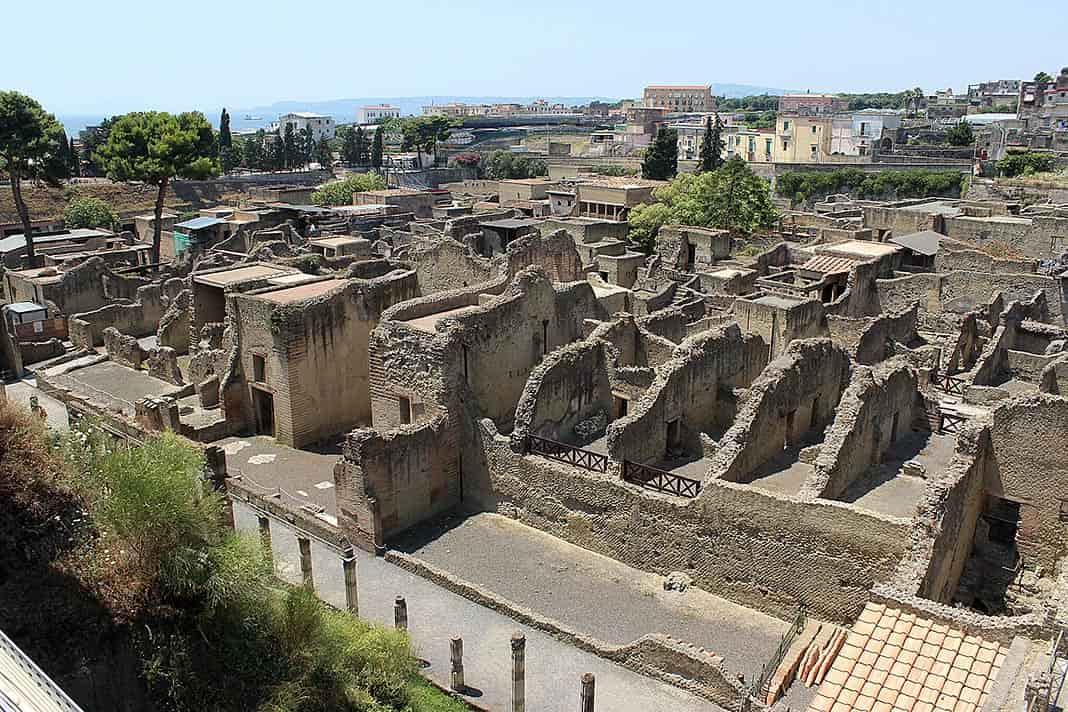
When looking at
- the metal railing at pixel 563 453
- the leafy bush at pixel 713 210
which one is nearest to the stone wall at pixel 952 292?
the leafy bush at pixel 713 210

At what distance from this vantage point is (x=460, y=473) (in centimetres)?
2306

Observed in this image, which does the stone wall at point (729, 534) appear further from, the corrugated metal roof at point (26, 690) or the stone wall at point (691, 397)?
the corrugated metal roof at point (26, 690)

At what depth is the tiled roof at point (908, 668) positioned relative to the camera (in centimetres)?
1245

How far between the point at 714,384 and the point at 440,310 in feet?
28.0

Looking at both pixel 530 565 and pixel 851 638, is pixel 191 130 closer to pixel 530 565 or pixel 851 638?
pixel 530 565

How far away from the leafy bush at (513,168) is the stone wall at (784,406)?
9434cm

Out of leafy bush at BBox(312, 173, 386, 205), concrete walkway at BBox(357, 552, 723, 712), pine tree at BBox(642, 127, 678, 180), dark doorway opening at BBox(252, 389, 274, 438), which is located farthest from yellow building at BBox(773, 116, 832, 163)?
concrete walkway at BBox(357, 552, 723, 712)

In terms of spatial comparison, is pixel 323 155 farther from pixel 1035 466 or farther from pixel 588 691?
pixel 588 691

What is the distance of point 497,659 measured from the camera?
17375mm

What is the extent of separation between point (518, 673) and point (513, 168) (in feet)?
359

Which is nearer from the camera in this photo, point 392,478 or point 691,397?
point 392,478

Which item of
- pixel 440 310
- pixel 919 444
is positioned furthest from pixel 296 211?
pixel 919 444

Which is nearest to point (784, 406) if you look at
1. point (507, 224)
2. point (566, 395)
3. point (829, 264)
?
point (566, 395)

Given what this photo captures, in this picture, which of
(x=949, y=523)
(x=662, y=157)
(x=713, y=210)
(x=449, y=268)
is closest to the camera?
(x=949, y=523)
